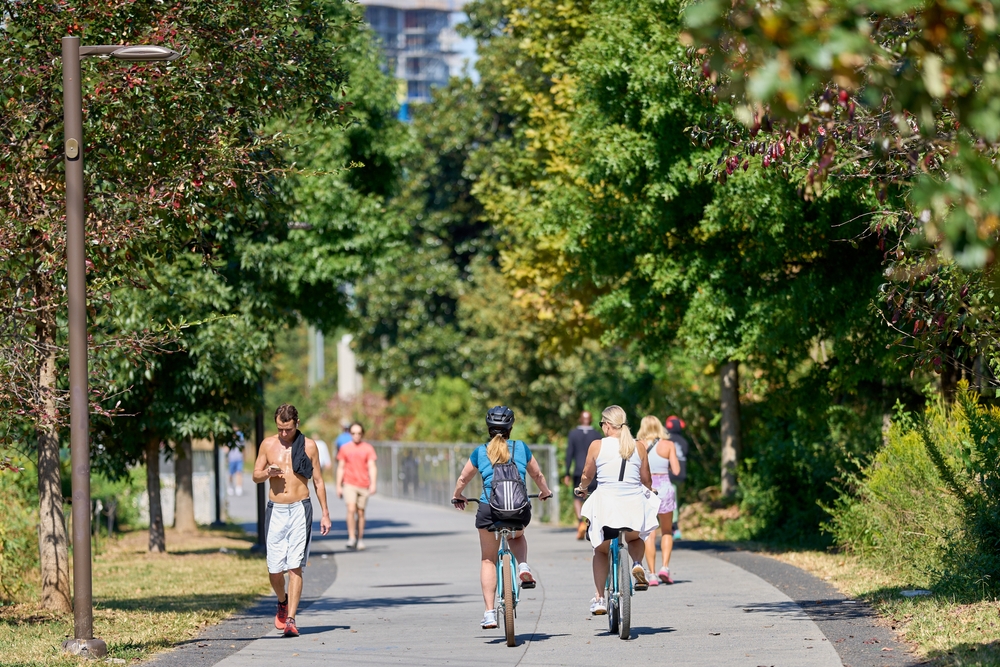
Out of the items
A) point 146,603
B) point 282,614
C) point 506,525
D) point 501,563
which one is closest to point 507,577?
point 501,563

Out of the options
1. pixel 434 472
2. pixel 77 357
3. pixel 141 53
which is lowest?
pixel 434 472

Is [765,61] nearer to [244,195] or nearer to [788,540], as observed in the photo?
[244,195]

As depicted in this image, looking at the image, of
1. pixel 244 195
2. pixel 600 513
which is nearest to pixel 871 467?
pixel 600 513

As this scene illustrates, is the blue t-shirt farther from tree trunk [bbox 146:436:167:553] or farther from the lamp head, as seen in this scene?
tree trunk [bbox 146:436:167:553]

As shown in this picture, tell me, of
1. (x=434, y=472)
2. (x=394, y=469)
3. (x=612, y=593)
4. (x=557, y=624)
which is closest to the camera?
(x=612, y=593)

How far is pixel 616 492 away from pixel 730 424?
1296 centimetres

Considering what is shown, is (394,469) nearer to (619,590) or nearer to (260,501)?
(260,501)

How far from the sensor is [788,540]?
19.0m

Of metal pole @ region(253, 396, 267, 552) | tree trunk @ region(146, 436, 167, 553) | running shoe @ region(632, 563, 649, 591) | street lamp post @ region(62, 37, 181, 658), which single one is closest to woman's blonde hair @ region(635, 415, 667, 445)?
running shoe @ region(632, 563, 649, 591)

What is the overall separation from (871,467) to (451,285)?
2865 centimetres

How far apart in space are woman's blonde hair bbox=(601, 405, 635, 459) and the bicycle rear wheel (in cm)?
118

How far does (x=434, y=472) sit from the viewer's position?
125ft

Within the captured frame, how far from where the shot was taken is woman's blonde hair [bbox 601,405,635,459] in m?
10.5

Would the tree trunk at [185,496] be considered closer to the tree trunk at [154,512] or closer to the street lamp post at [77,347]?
the tree trunk at [154,512]
